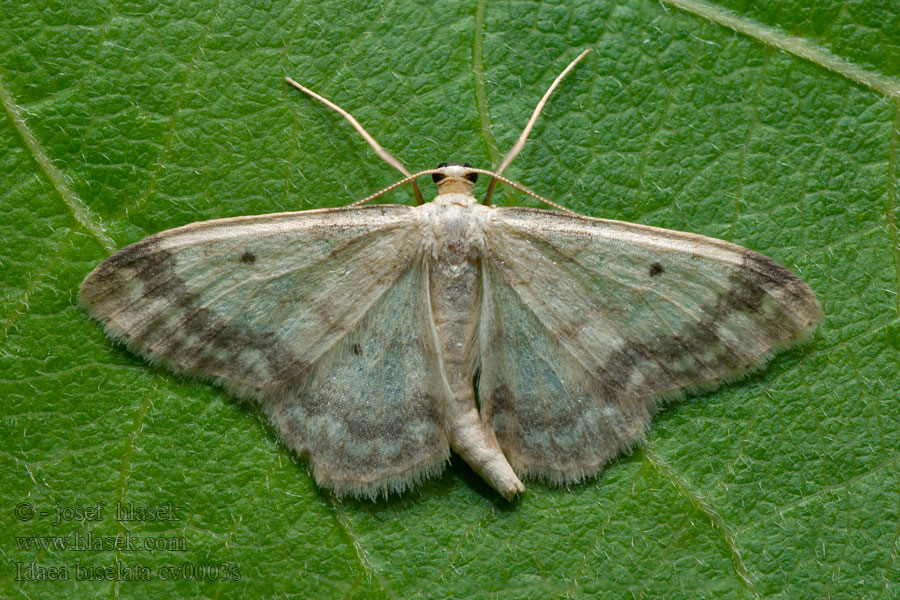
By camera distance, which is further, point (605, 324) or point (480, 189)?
point (480, 189)

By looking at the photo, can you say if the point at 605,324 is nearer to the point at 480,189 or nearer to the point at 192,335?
the point at 480,189

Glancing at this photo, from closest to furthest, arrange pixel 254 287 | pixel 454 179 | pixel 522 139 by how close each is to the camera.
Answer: pixel 254 287, pixel 454 179, pixel 522 139

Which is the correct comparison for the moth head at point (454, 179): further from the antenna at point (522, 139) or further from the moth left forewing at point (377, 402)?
the moth left forewing at point (377, 402)

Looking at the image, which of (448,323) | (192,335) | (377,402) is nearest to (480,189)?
(448,323)

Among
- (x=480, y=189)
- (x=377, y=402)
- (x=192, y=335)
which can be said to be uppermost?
(x=480, y=189)

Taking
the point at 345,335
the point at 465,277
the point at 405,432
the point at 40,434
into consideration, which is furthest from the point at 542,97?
the point at 40,434

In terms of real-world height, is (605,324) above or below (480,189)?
below

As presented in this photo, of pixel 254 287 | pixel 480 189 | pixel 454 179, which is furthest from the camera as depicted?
pixel 480 189
